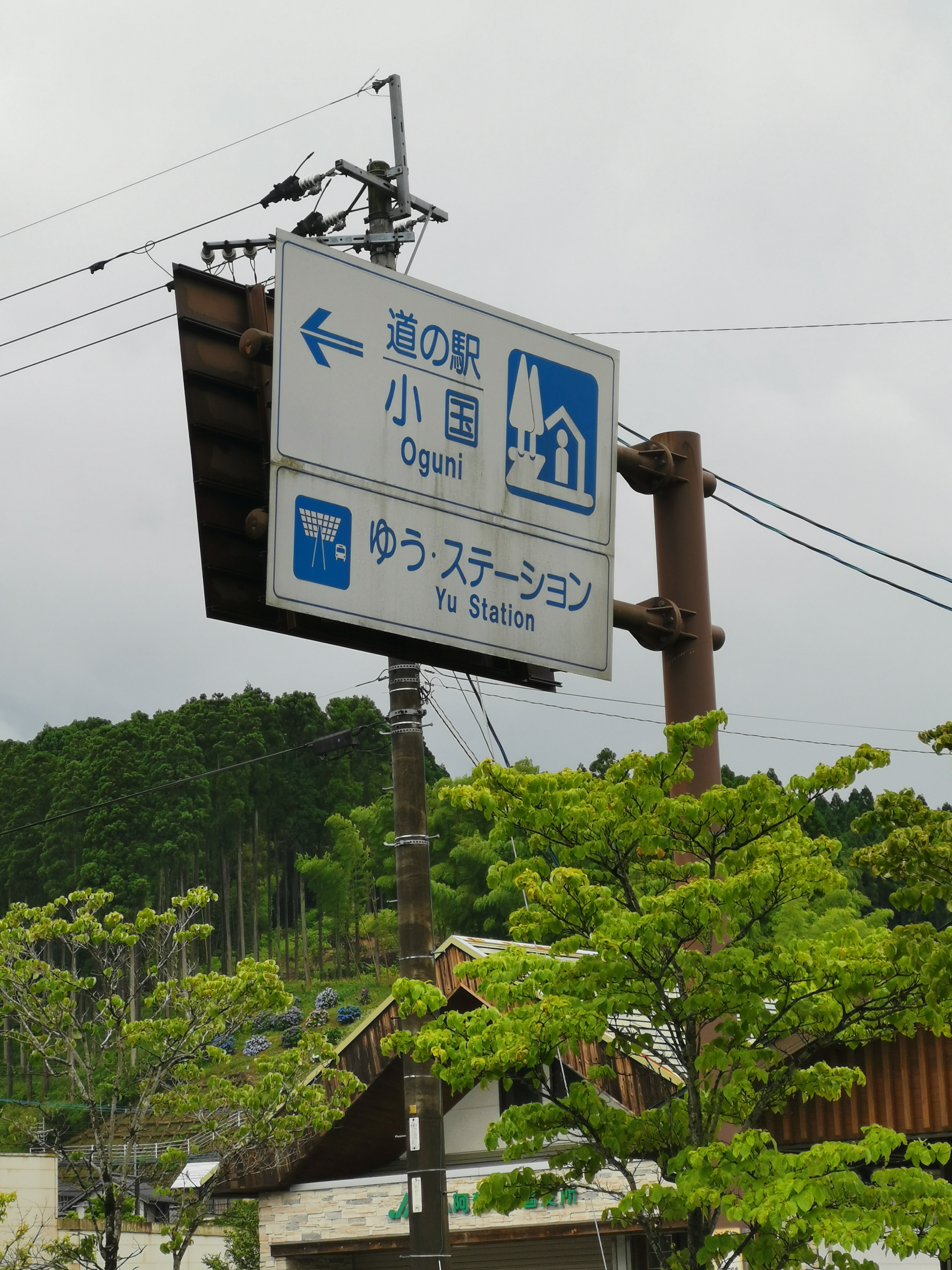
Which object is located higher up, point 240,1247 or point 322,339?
point 322,339

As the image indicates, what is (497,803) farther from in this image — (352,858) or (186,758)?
(352,858)

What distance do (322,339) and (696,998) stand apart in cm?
467

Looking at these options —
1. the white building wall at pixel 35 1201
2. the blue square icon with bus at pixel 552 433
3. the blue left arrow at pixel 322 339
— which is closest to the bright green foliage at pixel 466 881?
the white building wall at pixel 35 1201

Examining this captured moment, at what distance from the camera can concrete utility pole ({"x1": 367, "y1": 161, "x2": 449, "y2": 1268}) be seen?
39.0 ft

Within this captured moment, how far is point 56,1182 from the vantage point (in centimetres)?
2852

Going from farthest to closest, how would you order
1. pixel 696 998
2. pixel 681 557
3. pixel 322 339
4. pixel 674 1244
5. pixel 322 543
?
pixel 674 1244
pixel 696 998
pixel 681 557
pixel 322 339
pixel 322 543

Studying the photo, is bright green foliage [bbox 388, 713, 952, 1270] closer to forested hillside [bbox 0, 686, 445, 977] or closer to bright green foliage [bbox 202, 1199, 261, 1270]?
bright green foliage [bbox 202, 1199, 261, 1270]

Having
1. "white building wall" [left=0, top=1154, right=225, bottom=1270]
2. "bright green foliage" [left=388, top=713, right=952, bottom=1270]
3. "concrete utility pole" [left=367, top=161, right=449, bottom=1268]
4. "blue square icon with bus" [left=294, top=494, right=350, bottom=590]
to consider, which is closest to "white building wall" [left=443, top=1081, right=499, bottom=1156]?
"white building wall" [left=0, top=1154, right=225, bottom=1270]

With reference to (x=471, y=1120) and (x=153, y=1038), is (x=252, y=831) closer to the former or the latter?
(x=471, y=1120)

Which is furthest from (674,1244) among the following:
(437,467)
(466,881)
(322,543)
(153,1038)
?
(466,881)

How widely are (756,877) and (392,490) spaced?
12.4 feet

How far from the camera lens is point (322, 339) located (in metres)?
5.72

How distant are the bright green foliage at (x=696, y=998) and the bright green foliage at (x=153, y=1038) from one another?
8.43 m

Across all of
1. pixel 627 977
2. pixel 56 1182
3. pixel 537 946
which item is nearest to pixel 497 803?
pixel 627 977
